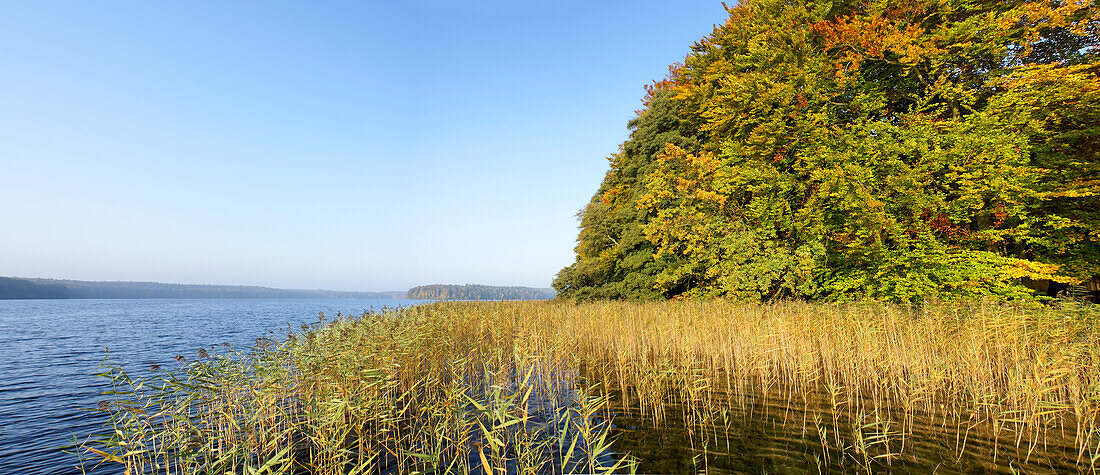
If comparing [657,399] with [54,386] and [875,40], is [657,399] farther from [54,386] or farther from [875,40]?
[875,40]

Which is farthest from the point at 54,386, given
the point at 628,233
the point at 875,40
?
the point at 875,40

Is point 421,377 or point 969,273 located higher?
point 969,273

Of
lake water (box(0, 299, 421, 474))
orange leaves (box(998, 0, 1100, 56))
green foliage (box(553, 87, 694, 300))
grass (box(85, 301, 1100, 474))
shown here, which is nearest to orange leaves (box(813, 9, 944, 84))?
orange leaves (box(998, 0, 1100, 56))

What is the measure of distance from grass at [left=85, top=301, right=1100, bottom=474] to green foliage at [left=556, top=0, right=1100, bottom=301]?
5.33 meters

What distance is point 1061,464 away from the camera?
182 inches

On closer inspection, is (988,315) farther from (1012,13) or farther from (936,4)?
(936,4)

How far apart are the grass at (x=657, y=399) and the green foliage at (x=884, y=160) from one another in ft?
17.5

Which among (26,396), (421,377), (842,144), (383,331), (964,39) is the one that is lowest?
(26,396)

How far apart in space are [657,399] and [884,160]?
13.7 metres

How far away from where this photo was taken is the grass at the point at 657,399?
4.68m

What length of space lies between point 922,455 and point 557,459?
4332 millimetres

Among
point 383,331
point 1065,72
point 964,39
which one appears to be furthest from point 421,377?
point 964,39

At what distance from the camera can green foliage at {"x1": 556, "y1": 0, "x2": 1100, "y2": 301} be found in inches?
496

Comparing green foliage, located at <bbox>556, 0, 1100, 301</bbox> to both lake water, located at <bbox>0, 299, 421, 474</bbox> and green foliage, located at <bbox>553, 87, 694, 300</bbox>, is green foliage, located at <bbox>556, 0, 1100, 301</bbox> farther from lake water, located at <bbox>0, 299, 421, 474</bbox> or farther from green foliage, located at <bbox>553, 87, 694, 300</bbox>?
lake water, located at <bbox>0, 299, 421, 474</bbox>
